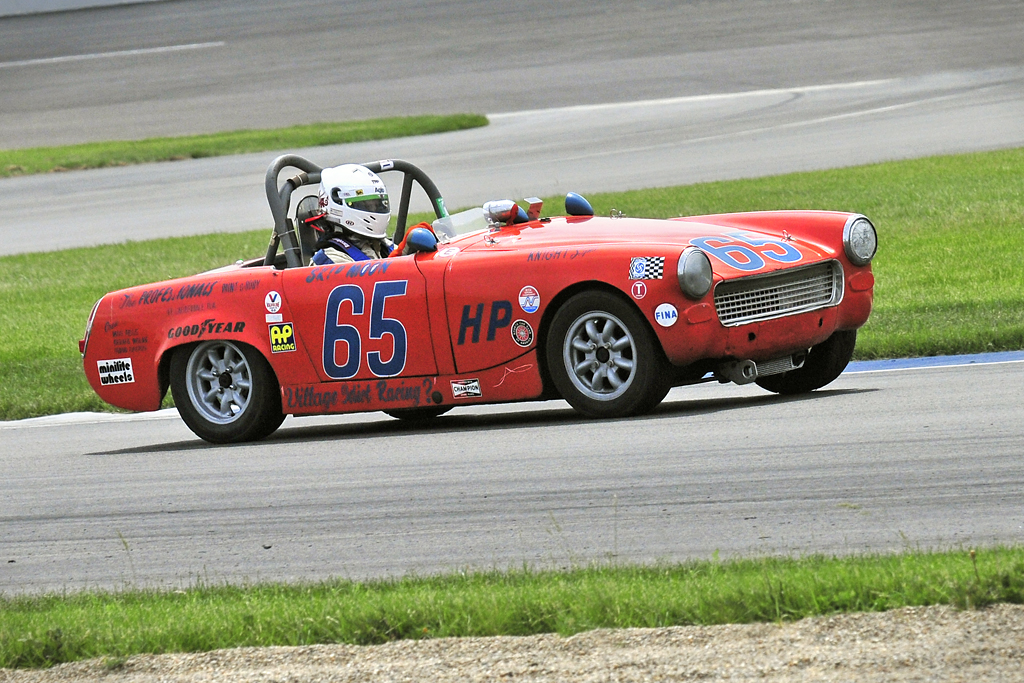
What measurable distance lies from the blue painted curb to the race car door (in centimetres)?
A: 326

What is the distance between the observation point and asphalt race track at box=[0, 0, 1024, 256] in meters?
21.6

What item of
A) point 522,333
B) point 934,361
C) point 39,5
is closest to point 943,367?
point 934,361

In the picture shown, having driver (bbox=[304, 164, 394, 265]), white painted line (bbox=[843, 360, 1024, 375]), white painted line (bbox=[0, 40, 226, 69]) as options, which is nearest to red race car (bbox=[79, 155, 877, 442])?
driver (bbox=[304, 164, 394, 265])

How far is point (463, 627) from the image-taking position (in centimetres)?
439

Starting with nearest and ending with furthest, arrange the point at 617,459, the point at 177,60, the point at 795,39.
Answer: the point at 617,459, the point at 795,39, the point at 177,60

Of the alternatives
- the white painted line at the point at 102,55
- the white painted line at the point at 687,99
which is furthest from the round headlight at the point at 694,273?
the white painted line at the point at 102,55

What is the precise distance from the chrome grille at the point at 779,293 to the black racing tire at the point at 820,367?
0.47 m

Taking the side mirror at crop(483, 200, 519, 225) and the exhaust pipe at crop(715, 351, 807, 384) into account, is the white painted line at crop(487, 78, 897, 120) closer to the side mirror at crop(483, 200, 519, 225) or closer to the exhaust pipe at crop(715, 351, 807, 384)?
the side mirror at crop(483, 200, 519, 225)

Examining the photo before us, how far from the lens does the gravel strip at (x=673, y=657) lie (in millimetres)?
3729

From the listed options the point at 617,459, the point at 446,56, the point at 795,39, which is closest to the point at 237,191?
the point at 446,56

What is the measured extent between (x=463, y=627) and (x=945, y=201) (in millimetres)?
13713

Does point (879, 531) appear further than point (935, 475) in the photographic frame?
No

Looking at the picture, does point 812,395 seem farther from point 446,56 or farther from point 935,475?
point 446,56

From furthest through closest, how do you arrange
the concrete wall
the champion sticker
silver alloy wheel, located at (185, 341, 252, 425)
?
the concrete wall → silver alloy wheel, located at (185, 341, 252, 425) → the champion sticker
